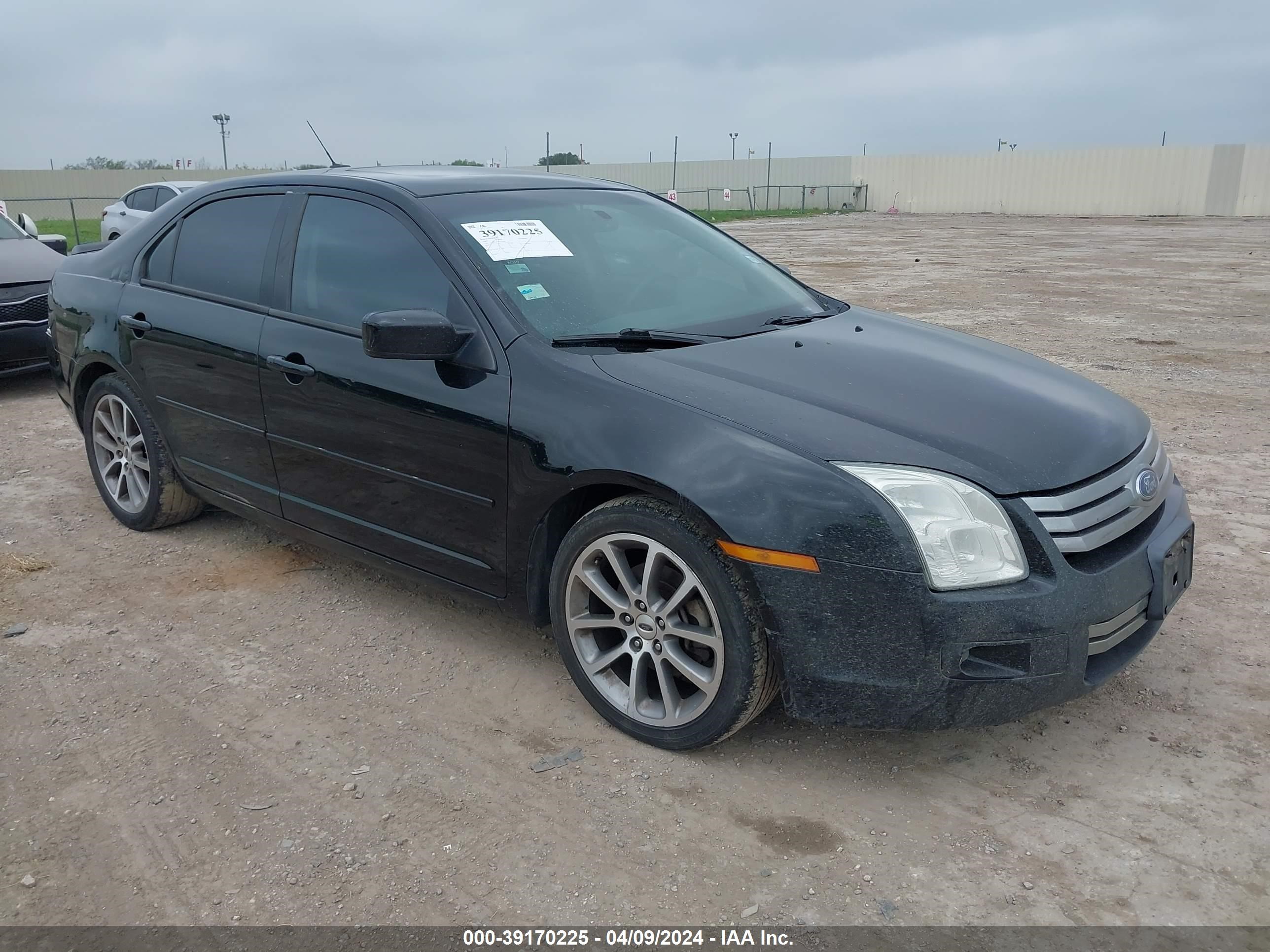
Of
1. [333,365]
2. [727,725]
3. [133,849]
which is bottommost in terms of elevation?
[133,849]

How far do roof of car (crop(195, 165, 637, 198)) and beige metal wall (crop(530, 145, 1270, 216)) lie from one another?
34.1 meters

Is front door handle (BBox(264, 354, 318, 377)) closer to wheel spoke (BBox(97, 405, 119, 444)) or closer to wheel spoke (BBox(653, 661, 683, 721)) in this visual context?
wheel spoke (BBox(97, 405, 119, 444))

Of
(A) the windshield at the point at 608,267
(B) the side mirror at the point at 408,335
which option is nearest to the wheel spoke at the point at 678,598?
(A) the windshield at the point at 608,267

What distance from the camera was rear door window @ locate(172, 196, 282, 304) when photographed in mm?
4090

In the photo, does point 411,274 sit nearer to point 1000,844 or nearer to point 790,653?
point 790,653

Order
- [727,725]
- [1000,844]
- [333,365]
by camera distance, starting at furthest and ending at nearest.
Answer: [333,365]
[727,725]
[1000,844]

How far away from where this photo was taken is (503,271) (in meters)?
3.43

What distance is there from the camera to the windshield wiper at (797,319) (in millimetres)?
3750

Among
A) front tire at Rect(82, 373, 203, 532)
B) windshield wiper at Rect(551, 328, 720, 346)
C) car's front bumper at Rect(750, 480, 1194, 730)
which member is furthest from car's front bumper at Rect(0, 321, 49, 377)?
car's front bumper at Rect(750, 480, 1194, 730)

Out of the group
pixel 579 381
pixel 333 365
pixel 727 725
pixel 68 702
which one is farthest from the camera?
pixel 333 365

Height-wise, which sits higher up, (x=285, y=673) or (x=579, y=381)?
(x=579, y=381)

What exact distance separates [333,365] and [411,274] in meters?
0.43

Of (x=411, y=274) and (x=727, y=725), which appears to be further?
(x=411, y=274)

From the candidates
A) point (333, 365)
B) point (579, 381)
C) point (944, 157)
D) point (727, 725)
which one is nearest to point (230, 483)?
point (333, 365)
